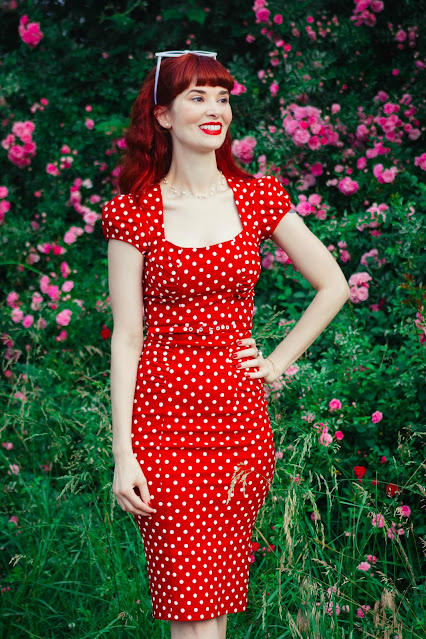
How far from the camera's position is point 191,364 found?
236cm

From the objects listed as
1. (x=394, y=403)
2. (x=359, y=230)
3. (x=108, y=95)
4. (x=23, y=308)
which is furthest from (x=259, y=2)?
Result: (x=394, y=403)

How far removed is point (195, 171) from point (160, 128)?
0.66 feet

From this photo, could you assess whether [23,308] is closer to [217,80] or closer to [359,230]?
[359,230]

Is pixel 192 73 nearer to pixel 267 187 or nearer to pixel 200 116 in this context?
pixel 200 116

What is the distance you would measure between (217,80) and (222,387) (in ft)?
2.85

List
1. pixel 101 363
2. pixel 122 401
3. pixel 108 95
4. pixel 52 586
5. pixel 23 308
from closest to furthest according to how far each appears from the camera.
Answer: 1. pixel 122 401
2. pixel 52 586
3. pixel 101 363
4. pixel 23 308
5. pixel 108 95

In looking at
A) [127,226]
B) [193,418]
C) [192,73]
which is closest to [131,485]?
[193,418]

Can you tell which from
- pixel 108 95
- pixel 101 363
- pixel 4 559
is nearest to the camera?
pixel 4 559

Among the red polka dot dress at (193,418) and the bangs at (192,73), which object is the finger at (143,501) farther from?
the bangs at (192,73)

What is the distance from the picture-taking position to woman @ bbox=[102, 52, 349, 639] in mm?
2340

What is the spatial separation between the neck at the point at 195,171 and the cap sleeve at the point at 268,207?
14 cm

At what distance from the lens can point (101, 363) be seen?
4.66 meters

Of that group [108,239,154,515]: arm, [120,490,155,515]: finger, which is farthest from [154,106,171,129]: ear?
[120,490,155,515]: finger

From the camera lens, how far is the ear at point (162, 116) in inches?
99.3
